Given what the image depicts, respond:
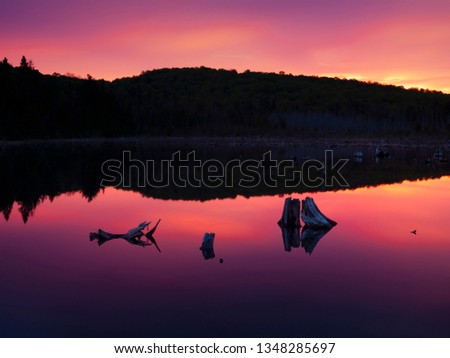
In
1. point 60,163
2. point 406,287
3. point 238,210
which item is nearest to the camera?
point 406,287

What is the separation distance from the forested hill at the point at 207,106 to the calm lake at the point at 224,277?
161 ft

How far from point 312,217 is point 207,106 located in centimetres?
10194

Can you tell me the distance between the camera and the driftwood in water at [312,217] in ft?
44.8

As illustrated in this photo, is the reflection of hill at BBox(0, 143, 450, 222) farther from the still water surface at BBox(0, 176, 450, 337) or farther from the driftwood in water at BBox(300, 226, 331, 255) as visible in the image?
the driftwood in water at BBox(300, 226, 331, 255)

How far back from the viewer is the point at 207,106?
375 ft

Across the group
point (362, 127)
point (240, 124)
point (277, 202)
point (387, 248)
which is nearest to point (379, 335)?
point (387, 248)

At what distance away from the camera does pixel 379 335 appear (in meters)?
7.03

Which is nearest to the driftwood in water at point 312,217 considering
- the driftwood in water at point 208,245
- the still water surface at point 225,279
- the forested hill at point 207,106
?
the still water surface at point 225,279

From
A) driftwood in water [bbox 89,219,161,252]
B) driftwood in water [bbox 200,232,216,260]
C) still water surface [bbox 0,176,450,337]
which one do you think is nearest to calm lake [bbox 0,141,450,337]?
still water surface [bbox 0,176,450,337]

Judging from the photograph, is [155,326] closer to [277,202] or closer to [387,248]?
[387,248]

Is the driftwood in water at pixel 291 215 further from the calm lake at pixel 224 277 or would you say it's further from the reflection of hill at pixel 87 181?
the reflection of hill at pixel 87 181

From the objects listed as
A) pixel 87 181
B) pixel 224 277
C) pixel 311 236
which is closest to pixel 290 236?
pixel 311 236
